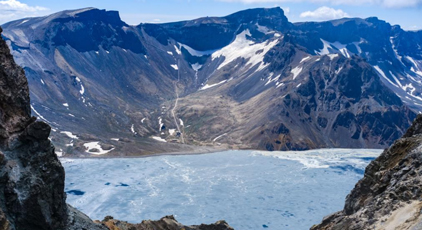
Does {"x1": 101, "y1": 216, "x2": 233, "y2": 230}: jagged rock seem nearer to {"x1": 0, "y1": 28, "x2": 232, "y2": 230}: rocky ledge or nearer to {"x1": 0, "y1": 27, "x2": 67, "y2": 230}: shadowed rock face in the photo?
{"x1": 0, "y1": 28, "x2": 232, "y2": 230}: rocky ledge

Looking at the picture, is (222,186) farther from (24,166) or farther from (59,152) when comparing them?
(24,166)

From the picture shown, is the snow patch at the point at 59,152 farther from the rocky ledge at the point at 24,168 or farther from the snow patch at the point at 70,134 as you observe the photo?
the rocky ledge at the point at 24,168

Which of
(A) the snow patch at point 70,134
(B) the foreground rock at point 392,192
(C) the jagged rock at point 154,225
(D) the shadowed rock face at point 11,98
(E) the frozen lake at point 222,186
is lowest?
(E) the frozen lake at point 222,186

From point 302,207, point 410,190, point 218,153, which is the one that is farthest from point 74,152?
point 410,190

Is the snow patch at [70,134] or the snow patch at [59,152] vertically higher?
the snow patch at [70,134]

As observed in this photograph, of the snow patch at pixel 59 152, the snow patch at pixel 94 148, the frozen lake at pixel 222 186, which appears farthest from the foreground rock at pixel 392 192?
the snow patch at pixel 94 148

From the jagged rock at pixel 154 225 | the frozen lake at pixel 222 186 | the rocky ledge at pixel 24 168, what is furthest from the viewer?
the frozen lake at pixel 222 186

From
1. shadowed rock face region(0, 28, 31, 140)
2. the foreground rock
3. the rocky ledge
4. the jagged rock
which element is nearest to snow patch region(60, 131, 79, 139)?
the jagged rock
